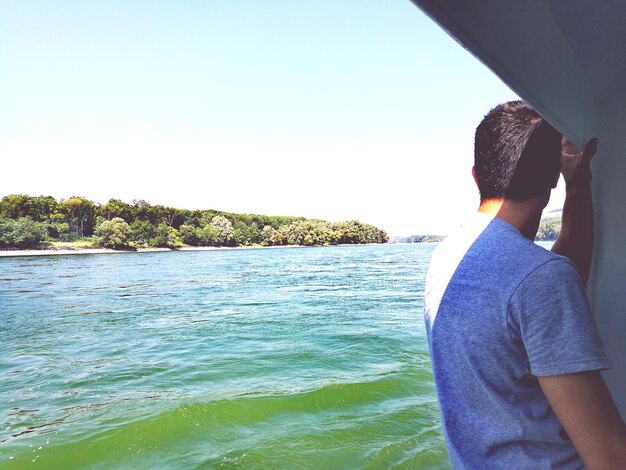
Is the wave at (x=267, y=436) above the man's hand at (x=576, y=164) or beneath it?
beneath

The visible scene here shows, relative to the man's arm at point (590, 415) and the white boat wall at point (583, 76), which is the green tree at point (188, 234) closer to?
the white boat wall at point (583, 76)

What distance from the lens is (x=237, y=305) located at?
17.3 m

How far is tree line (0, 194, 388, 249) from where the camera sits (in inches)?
3120

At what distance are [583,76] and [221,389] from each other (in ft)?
21.6

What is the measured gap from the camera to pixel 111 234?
80562 mm

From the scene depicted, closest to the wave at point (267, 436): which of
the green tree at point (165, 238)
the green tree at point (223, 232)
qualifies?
the green tree at point (165, 238)

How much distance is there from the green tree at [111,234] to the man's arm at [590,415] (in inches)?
3465

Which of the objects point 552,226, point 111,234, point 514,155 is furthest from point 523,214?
point 111,234

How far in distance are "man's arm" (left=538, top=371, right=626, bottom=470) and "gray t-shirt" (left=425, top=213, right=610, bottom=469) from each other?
36mm

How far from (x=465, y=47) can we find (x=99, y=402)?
740 cm

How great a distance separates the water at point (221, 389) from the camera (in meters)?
4.70

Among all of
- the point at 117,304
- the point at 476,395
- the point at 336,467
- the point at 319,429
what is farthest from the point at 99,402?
the point at 117,304

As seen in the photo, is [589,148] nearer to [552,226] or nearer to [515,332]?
[515,332]

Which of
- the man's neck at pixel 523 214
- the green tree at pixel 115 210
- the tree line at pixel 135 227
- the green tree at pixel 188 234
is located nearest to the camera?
the man's neck at pixel 523 214
